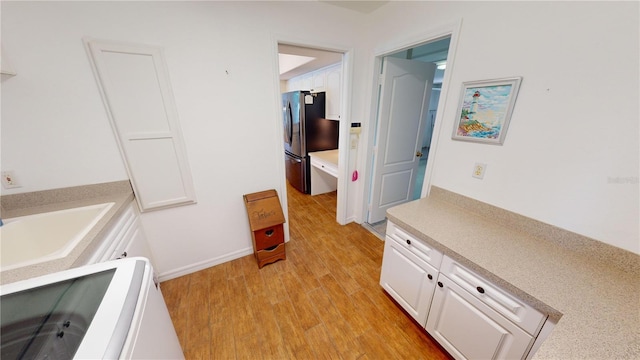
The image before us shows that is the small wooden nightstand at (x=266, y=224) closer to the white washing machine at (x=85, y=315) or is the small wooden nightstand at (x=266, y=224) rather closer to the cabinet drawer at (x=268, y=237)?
the cabinet drawer at (x=268, y=237)

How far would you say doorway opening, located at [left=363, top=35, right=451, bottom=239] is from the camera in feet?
7.35

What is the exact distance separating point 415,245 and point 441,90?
3.79 ft

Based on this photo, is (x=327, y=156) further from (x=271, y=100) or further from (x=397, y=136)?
(x=271, y=100)

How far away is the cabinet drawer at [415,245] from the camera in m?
1.25

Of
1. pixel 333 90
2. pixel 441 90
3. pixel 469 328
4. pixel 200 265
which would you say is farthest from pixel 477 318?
pixel 333 90

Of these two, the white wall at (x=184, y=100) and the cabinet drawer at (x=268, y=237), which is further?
the cabinet drawer at (x=268, y=237)

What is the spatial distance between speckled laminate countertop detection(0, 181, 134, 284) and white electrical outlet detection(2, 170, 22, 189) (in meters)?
0.06

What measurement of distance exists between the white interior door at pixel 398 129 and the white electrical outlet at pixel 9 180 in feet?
9.25

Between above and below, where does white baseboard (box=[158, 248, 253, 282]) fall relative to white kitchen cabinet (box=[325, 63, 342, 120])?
below

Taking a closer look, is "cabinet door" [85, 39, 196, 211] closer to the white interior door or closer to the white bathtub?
the white bathtub

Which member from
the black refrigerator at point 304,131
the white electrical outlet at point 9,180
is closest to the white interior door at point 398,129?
the black refrigerator at point 304,131

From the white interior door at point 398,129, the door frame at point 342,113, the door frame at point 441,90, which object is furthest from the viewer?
the white interior door at point 398,129

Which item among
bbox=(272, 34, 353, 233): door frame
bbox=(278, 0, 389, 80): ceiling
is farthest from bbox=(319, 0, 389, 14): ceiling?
bbox=(272, 34, 353, 233): door frame

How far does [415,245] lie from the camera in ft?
4.47
